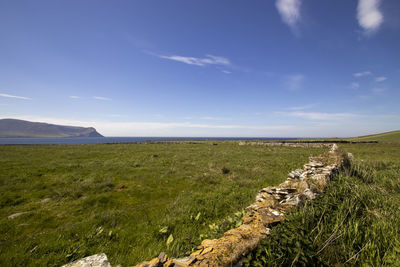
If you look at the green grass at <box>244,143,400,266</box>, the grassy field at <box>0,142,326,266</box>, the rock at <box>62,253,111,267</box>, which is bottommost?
the grassy field at <box>0,142,326,266</box>

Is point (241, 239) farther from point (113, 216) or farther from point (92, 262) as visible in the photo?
point (113, 216)

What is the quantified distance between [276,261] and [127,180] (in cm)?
1016

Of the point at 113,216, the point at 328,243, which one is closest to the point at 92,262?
the point at 113,216

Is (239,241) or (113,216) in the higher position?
(239,241)

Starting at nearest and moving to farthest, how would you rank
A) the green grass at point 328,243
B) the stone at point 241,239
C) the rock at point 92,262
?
the rock at point 92,262 → the stone at point 241,239 → the green grass at point 328,243

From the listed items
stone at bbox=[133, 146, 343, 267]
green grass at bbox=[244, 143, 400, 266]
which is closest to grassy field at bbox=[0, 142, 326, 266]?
stone at bbox=[133, 146, 343, 267]

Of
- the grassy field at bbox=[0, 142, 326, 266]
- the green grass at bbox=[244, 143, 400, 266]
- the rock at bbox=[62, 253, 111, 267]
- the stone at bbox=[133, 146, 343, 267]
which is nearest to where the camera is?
the rock at bbox=[62, 253, 111, 267]

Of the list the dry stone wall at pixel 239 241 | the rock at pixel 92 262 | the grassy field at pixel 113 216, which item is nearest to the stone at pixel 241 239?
the dry stone wall at pixel 239 241

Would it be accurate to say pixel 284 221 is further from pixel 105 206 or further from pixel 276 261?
pixel 105 206

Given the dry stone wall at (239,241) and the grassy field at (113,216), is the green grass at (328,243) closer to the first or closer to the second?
the dry stone wall at (239,241)

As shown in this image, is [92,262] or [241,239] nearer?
[92,262]

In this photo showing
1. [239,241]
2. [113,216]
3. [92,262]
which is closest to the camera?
[92,262]

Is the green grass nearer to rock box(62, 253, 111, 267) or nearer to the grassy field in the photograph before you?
the grassy field

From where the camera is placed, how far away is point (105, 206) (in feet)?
21.4
